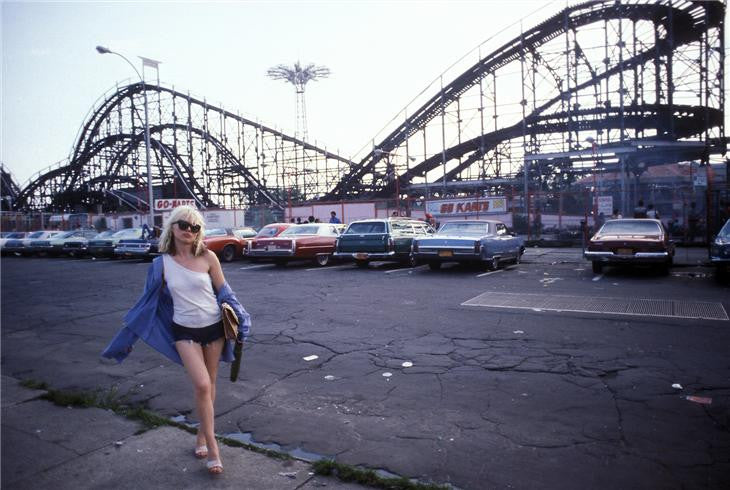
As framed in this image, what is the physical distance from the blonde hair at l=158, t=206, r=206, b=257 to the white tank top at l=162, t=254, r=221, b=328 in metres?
0.12

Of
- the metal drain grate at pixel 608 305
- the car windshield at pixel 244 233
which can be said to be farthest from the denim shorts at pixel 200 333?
the car windshield at pixel 244 233

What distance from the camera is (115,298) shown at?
10.1m

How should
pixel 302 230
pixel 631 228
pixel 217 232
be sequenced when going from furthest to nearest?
1. pixel 217 232
2. pixel 302 230
3. pixel 631 228

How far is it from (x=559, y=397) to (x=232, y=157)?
37018 mm

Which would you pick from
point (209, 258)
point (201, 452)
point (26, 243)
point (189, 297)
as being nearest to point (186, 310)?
point (189, 297)

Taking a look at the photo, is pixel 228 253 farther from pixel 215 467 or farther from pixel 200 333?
pixel 215 467

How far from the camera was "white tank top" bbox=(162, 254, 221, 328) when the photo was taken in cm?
329

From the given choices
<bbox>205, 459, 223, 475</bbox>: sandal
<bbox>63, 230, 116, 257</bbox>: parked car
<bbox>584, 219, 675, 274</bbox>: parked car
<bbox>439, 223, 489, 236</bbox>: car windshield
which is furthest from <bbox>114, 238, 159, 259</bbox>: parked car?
<bbox>205, 459, 223, 475</bbox>: sandal

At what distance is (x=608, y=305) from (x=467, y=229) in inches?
217

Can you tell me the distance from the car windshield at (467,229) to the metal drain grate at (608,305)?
13.1 feet

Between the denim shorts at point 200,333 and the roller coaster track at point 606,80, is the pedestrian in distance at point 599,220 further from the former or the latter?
the denim shorts at point 200,333

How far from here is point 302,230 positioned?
16062 millimetres

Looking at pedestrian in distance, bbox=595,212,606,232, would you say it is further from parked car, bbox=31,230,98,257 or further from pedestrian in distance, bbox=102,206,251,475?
parked car, bbox=31,230,98,257

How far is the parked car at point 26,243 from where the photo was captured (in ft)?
83.2
